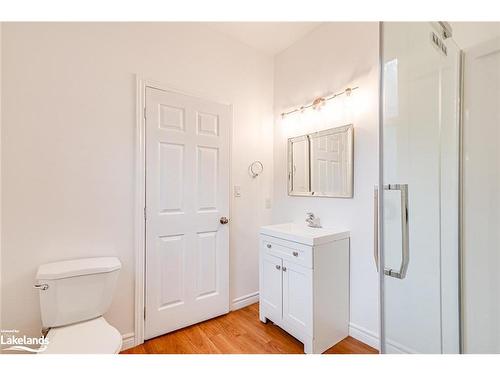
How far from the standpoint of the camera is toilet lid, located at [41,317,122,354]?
1.14 metres

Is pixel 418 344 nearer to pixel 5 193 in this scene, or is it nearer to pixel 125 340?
pixel 125 340

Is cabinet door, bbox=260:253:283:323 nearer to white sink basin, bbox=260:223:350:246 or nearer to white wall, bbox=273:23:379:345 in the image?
white sink basin, bbox=260:223:350:246

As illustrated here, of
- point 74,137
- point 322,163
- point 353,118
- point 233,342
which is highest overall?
point 353,118

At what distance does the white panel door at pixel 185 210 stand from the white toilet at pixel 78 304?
1.24 ft

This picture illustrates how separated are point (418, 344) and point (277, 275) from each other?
3.17ft

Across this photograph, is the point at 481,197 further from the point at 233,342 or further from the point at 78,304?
the point at 78,304

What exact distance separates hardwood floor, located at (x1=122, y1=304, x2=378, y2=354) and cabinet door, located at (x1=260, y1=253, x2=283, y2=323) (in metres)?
0.14

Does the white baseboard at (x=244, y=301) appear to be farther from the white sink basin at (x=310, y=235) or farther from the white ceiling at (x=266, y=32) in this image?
the white ceiling at (x=266, y=32)

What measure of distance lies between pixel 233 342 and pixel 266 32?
8.81 ft

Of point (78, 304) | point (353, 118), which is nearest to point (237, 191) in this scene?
point (353, 118)

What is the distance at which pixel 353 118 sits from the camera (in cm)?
184
